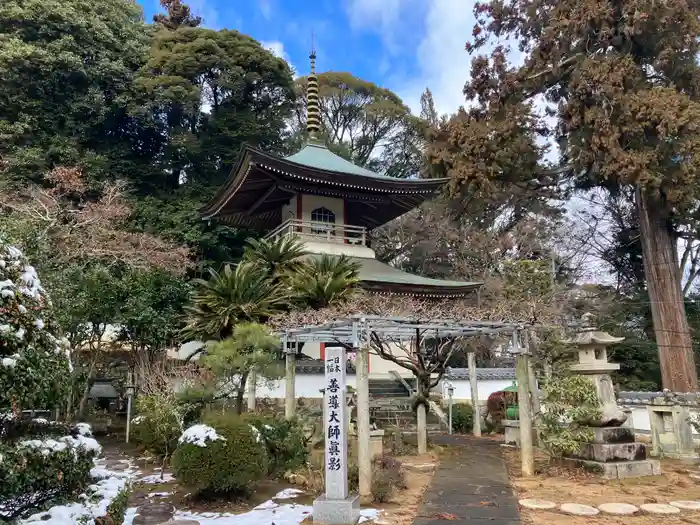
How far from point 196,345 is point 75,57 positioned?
50.6ft

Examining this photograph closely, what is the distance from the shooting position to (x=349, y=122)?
36.6 m

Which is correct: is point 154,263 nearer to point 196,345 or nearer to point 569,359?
point 196,345

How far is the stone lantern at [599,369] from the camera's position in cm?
922

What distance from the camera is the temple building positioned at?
16500mm

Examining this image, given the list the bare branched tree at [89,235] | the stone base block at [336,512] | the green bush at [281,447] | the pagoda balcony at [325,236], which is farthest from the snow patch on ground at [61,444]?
the pagoda balcony at [325,236]

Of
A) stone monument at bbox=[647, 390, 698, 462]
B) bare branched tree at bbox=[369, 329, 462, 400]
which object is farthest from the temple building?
stone monument at bbox=[647, 390, 698, 462]

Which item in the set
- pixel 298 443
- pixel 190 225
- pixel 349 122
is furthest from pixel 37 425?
pixel 349 122

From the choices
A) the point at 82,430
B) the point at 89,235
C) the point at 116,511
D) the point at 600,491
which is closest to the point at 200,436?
the point at 116,511

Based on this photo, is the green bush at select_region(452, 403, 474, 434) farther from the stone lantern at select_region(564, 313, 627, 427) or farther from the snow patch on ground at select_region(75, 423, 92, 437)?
the snow patch on ground at select_region(75, 423, 92, 437)

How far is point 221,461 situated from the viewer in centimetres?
703

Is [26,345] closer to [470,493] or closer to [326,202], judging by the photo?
[470,493]

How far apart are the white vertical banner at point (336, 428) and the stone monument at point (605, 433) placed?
183 inches

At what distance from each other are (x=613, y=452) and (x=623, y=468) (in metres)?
0.27

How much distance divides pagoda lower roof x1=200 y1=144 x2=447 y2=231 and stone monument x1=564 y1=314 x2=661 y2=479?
945cm
